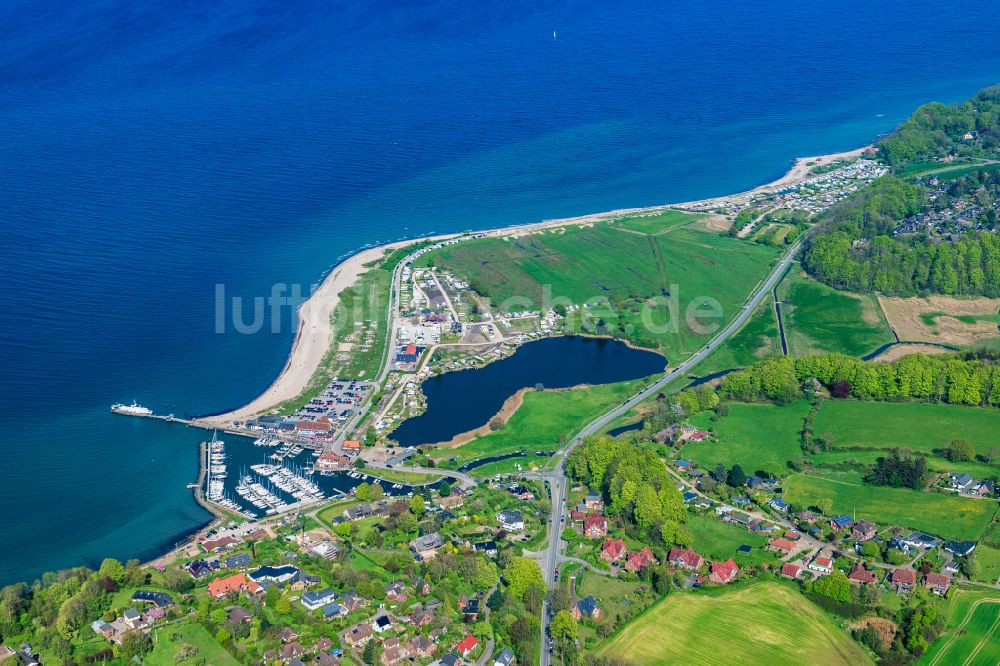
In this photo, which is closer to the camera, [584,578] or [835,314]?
[584,578]

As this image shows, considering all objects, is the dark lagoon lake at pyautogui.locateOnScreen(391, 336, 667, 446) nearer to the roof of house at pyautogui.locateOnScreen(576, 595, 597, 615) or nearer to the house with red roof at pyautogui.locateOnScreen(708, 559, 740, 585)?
the roof of house at pyautogui.locateOnScreen(576, 595, 597, 615)

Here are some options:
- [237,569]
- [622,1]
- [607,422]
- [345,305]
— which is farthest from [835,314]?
[622,1]

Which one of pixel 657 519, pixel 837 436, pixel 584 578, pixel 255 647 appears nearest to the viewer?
pixel 255 647

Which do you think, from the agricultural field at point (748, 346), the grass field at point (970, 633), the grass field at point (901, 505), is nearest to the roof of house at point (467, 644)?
the grass field at point (970, 633)

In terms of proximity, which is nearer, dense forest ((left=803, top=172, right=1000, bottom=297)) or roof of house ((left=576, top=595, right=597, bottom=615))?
roof of house ((left=576, top=595, right=597, bottom=615))

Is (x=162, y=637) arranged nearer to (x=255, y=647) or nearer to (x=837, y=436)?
(x=255, y=647)

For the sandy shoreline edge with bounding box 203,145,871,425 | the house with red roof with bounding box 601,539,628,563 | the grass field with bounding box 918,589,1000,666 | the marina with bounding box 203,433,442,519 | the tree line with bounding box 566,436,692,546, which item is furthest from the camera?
the sandy shoreline edge with bounding box 203,145,871,425

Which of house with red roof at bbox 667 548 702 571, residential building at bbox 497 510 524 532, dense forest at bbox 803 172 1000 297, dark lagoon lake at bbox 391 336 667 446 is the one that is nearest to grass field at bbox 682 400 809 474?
dark lagoon lake at bbox 391 336 667 446
